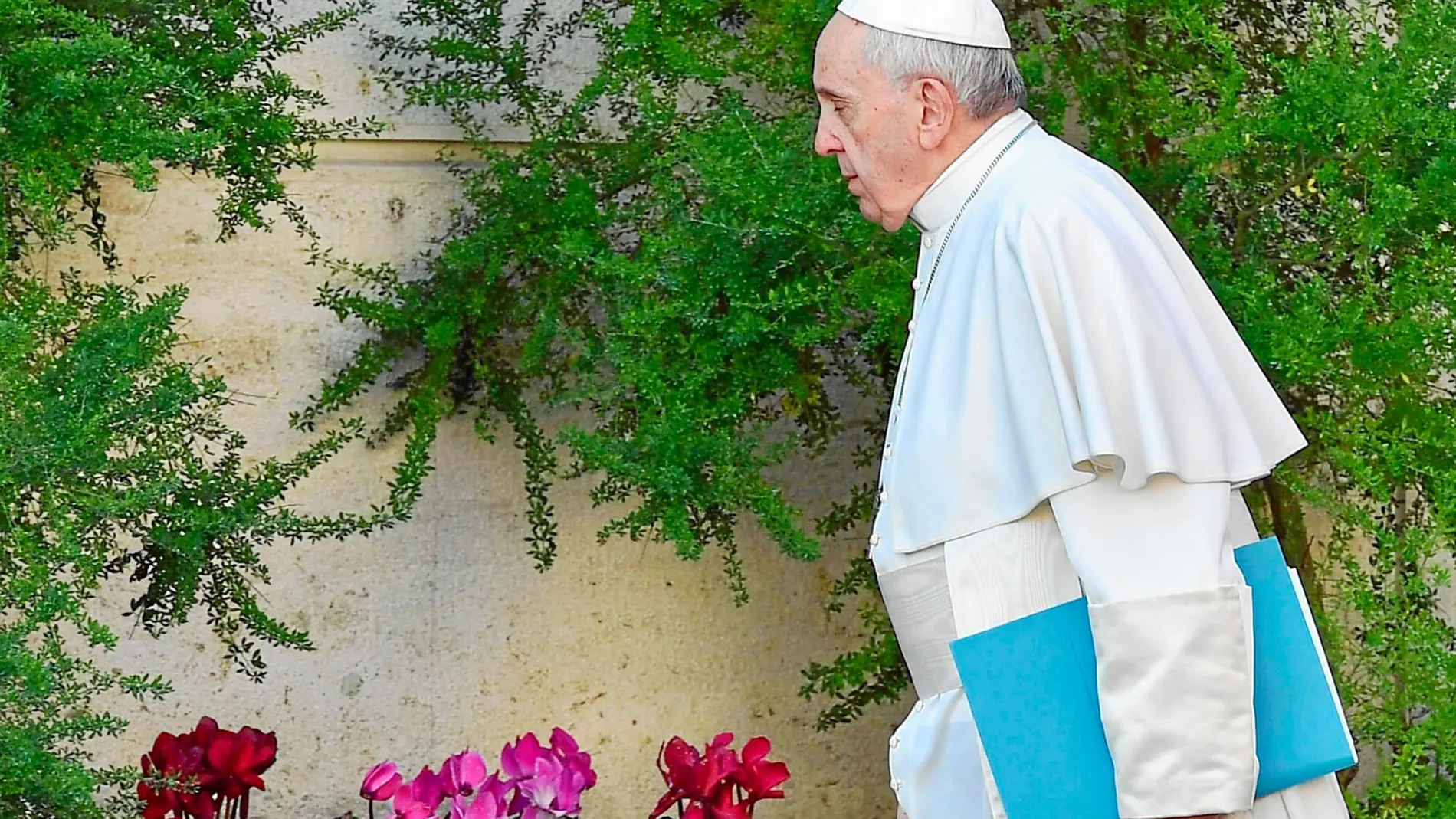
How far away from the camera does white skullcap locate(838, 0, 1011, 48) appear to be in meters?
1.88

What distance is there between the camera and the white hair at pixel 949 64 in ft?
6.13

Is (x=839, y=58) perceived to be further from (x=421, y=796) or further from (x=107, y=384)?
(x=421, y=796)

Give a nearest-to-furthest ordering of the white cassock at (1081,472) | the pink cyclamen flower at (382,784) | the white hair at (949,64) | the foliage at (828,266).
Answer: the white cassock at (1081,472) < the white hair at (949,64) < the foliage at (828,266) < the pink cyclamen flower at (382,784)

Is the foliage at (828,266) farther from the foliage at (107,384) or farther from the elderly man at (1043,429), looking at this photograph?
the elderly man at (1043,429)

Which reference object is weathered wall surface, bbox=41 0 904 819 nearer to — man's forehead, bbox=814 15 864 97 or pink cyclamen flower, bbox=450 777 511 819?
pink cyclamen flower, bbox=450 777 511 819

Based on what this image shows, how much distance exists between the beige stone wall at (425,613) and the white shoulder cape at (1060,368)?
71.0 inches

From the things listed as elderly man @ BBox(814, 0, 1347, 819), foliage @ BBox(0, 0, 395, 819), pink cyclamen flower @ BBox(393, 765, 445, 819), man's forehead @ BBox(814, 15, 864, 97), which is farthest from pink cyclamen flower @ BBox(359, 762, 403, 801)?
man's forehead @ BBox(814, 15, 864, 97)

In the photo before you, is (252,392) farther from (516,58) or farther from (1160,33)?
(1160,33)

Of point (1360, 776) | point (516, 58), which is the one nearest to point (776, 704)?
point (1360, 776)

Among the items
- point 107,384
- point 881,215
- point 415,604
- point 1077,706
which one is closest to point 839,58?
point 881,215

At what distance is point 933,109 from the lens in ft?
6.21

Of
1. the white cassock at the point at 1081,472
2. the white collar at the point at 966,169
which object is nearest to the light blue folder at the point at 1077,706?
the white cassock at the point at 1081,472

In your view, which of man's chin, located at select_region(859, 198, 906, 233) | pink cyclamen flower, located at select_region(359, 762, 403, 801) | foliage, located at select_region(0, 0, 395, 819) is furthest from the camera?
pink cyclamen flower, located at select_region(359, 762, 403, 801)

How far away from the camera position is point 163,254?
3406mm
